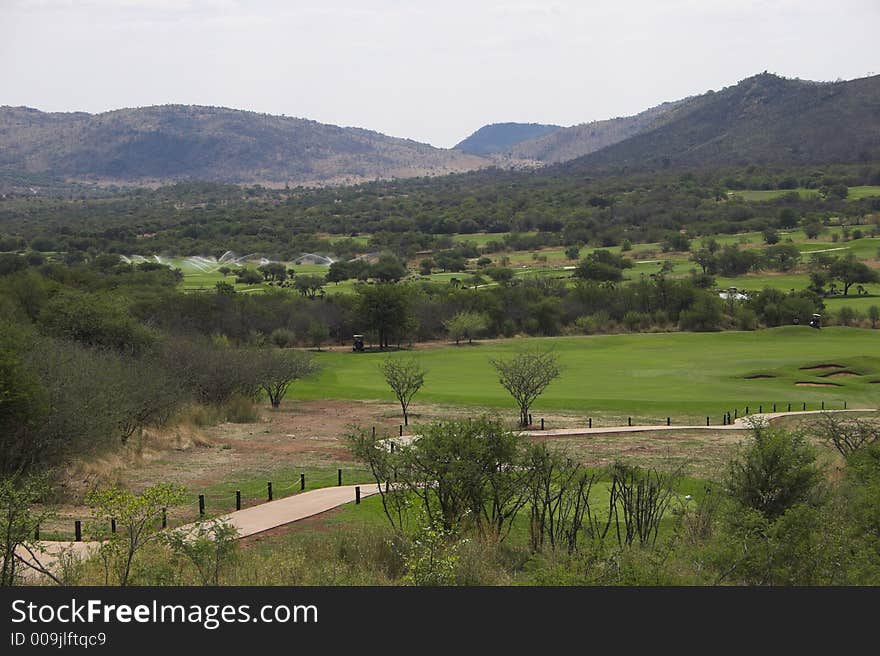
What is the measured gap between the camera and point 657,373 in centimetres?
5309

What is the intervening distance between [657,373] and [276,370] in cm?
2077

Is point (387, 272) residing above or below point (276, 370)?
above

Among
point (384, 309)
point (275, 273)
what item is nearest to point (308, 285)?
point (275, 273)

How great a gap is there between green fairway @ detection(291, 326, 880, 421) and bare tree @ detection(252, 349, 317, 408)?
279 cm

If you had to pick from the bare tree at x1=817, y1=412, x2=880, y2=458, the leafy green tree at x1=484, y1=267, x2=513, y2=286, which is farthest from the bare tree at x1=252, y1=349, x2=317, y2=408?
the leafy green tree at x1=484, y1=267, x2=513, y2=286

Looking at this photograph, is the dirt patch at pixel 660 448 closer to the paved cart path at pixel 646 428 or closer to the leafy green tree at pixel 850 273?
the paved cart path at pixel 646 428

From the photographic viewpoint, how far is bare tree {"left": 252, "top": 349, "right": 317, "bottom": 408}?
44.2 m

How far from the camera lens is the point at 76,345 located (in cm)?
3600

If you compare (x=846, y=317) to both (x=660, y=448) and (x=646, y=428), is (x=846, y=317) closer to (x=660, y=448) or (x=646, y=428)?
(x=646, y=428)

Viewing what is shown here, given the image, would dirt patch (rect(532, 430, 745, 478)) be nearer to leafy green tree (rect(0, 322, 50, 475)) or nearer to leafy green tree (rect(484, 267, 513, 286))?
leafy green tree (rect(0, 322, 50, 475))
